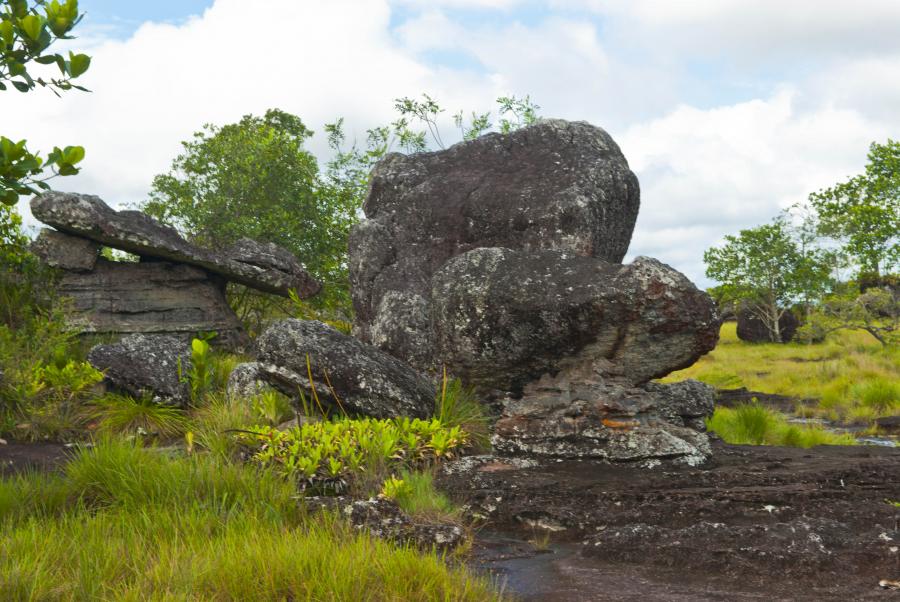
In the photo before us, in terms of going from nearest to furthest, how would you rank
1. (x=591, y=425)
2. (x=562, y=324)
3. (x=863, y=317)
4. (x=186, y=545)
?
(x=186, y=545), (x=591, y=425), (x=562, y=324), (x=863, y=317)

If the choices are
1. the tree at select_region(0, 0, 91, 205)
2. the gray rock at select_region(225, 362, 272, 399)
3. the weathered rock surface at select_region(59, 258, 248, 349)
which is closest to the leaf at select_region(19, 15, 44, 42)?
the tree at select_region(0, 0, 91, 205)

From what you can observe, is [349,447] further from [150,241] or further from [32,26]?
[150,241]

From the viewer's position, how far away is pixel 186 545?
19.2ft

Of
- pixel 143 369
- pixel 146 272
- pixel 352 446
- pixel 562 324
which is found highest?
pixel 146 272

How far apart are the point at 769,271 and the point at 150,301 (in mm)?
34451

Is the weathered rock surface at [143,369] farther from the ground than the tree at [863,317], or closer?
closer

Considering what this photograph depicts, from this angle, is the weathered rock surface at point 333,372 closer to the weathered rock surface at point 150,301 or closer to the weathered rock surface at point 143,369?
the weathered rock surface at point 143,369

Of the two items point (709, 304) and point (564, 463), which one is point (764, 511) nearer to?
point (564, 463)

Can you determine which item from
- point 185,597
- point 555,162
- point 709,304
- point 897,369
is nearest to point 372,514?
point 185,597

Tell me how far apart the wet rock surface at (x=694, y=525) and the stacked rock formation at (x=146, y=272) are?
950cm

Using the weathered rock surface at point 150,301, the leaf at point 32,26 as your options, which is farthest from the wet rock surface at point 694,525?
the weathered rock surface at point 150,301

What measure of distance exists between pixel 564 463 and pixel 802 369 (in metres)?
23.2

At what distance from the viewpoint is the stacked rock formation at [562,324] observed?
9266mm

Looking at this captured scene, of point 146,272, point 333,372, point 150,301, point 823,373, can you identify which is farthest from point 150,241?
point 823,373
